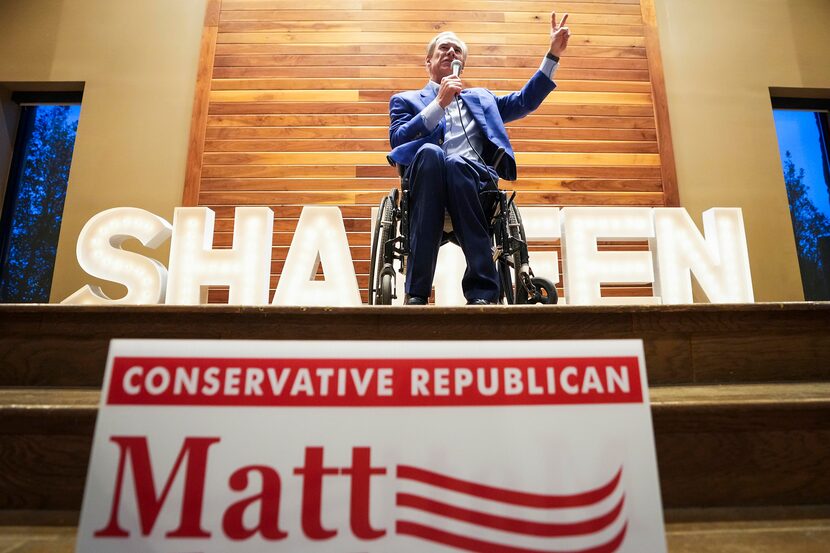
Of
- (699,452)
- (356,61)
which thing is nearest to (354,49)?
(356,61)

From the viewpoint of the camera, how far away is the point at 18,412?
104 cm

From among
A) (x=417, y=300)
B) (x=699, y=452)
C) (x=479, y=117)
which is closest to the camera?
(x=699, y=452)

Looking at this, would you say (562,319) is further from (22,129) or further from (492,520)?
(22,129)

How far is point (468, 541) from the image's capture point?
0.68 meters

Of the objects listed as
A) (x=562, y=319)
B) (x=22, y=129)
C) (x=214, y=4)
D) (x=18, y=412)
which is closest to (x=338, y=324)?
(x=562, y=319)

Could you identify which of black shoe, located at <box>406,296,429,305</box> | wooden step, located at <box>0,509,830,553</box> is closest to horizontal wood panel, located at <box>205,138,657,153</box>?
black shoe, located at <box>406,296,429,305</box>

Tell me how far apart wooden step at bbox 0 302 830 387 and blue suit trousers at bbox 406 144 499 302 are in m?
0.43

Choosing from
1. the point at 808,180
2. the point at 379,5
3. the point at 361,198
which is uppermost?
the point at 379,5

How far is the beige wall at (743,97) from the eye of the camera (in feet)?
10.7

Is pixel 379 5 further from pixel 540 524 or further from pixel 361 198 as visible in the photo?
pixel 540 524

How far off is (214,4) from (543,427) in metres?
3.85

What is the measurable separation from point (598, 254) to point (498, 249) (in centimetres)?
61

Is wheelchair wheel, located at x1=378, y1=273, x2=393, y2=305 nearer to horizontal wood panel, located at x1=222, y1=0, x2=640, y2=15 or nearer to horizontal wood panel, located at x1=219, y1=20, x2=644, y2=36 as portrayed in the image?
horizontal wood panel, located at x1=219, y1=20, x2=644, y2=36

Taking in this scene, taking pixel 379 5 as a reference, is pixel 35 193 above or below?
below
